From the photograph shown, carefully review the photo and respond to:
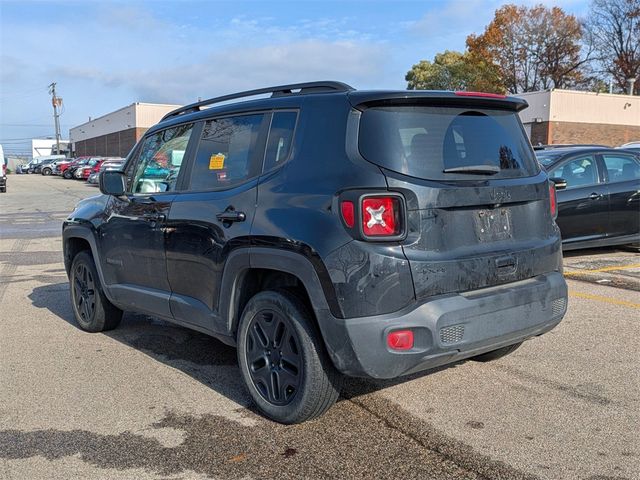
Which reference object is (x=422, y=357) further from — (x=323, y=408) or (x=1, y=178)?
(x=1, y=178)

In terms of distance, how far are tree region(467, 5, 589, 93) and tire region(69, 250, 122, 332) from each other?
51.0 meters

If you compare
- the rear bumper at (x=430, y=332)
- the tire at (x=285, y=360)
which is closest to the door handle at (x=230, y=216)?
the tire at (x=285, y=360)

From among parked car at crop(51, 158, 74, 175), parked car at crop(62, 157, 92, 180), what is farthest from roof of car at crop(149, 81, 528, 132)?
parked car at crop(51, 158, 74, 175)

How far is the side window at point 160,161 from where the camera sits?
4.89 meters

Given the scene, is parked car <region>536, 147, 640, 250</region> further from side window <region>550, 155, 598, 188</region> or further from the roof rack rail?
the roof rack rail

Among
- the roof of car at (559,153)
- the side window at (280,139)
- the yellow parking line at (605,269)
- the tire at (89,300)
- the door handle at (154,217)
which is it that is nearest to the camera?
the side window at (280,139)

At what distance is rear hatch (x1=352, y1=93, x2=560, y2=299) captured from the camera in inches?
135

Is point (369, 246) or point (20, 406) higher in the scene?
point (369, 246)

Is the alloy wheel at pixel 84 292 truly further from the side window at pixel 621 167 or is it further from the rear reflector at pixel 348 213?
the side window at pixel 621 167

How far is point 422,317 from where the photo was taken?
335cm

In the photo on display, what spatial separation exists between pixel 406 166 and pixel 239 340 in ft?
5.15

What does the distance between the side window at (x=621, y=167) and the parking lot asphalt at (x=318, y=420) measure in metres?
3.89

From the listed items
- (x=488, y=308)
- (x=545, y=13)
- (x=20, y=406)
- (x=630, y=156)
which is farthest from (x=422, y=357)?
(x=545, y=13)

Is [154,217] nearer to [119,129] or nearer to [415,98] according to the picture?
[415,98]
